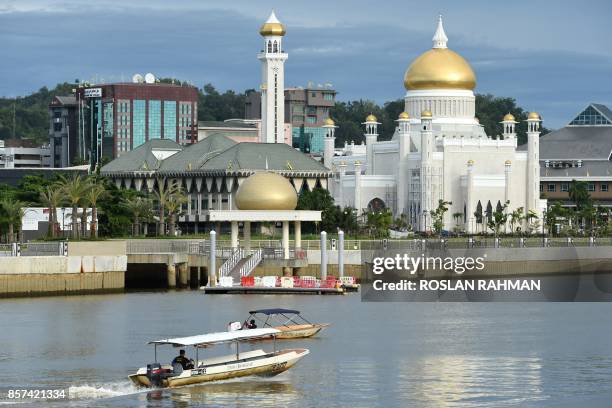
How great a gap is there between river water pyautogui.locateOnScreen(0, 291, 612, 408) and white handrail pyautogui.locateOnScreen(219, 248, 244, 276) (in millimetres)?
7401

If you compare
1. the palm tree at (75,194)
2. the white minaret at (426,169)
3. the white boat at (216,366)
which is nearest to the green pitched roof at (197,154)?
the white minaret at (426,169)

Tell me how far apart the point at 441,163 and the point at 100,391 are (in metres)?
93.7

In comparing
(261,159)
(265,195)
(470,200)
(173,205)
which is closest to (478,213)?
(470,200)

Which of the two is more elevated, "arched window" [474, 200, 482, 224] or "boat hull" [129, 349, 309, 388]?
"arched window" [474, 200, 482, 224]

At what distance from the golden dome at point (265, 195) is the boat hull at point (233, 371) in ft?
144

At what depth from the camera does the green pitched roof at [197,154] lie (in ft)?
485

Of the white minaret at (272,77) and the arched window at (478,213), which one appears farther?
the white minaret at (272,77)

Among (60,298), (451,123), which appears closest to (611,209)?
(451,123)

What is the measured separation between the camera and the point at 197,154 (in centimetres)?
14975

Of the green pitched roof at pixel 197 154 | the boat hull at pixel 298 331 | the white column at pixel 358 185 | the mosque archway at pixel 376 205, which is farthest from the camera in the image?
the green pitched roof at pixel 197 154

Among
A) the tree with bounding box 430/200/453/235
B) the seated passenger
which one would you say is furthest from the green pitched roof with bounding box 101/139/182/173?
the seated passenger

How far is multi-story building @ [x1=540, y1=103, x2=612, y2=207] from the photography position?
525 feet

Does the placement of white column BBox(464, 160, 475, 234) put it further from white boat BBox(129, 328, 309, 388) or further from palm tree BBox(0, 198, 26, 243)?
white boat BBox(129, 328, 309, 388)

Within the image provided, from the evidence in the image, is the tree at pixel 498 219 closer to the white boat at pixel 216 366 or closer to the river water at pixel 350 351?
the river water at pixel 350 351
